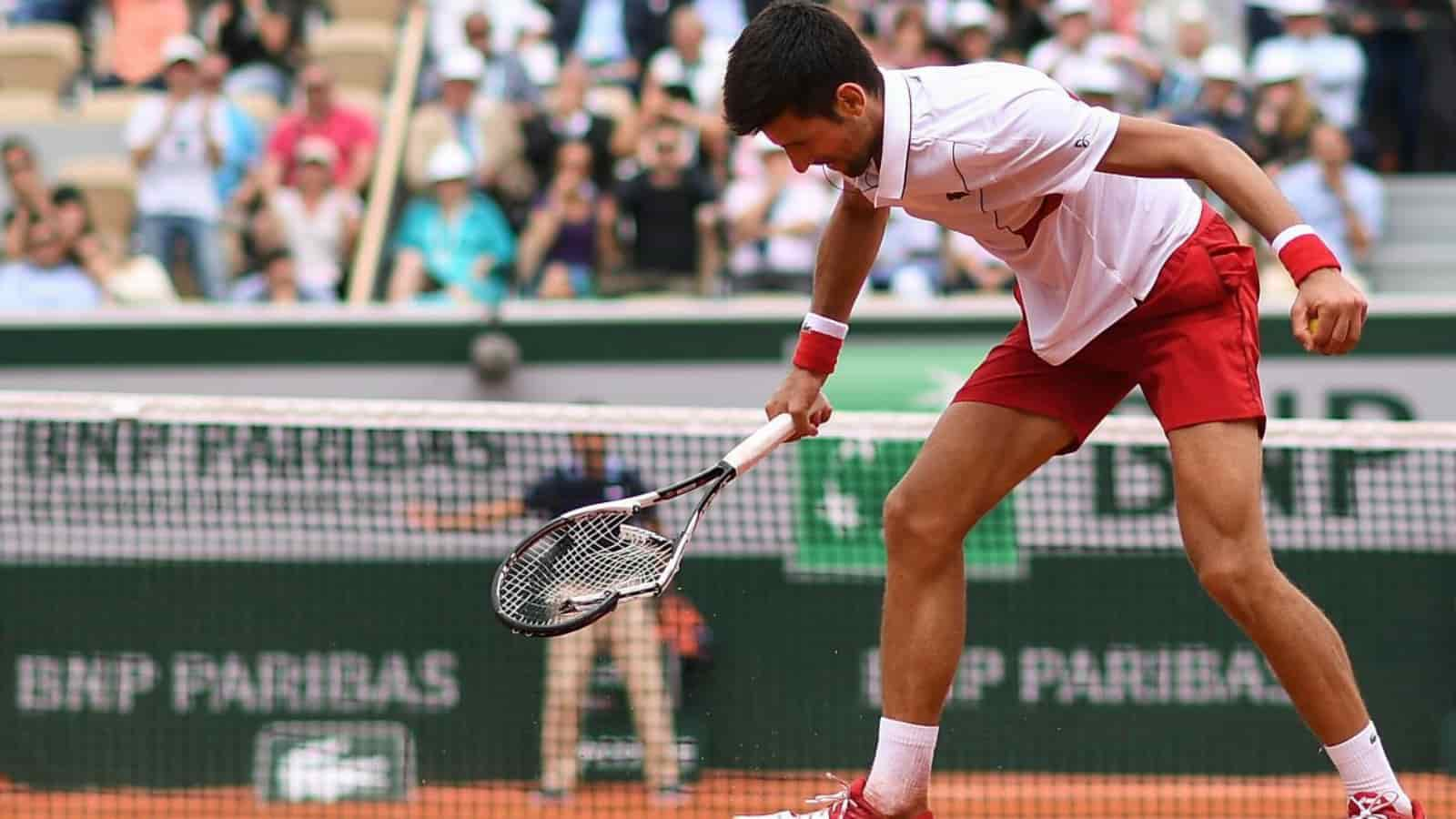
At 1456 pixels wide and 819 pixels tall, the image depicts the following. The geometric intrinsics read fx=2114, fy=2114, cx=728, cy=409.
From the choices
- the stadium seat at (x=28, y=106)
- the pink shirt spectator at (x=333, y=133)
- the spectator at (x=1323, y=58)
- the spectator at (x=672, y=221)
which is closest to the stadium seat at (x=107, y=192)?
the pink shirt spectator at (x=333, y=133)

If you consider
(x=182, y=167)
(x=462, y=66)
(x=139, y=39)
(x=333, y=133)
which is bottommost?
(x=182, y=167)

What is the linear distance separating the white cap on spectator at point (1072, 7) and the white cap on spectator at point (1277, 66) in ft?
3.16

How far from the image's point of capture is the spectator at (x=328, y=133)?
11.5 metres

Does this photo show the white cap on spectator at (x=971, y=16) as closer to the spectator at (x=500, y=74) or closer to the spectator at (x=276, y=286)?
the spectator at (x=500, y=74)

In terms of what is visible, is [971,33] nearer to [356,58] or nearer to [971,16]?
[971,16]

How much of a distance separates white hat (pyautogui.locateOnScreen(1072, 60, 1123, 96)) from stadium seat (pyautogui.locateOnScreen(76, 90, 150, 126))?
5467 mm

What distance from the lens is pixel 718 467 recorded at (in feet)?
16.3

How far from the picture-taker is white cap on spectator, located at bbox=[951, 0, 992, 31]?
38.2 ft

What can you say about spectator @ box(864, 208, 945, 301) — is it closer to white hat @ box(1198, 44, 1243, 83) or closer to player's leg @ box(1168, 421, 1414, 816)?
white hat @ box(1198, 44, 1243, 83)

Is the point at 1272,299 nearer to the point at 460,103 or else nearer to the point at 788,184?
the point at 788,184

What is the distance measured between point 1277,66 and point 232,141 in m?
5.59

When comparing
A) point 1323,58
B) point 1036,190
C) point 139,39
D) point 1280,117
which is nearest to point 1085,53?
point 1280,117

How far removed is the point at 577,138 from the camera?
11031mm

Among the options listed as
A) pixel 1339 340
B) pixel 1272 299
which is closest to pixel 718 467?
pixel 1339 340
